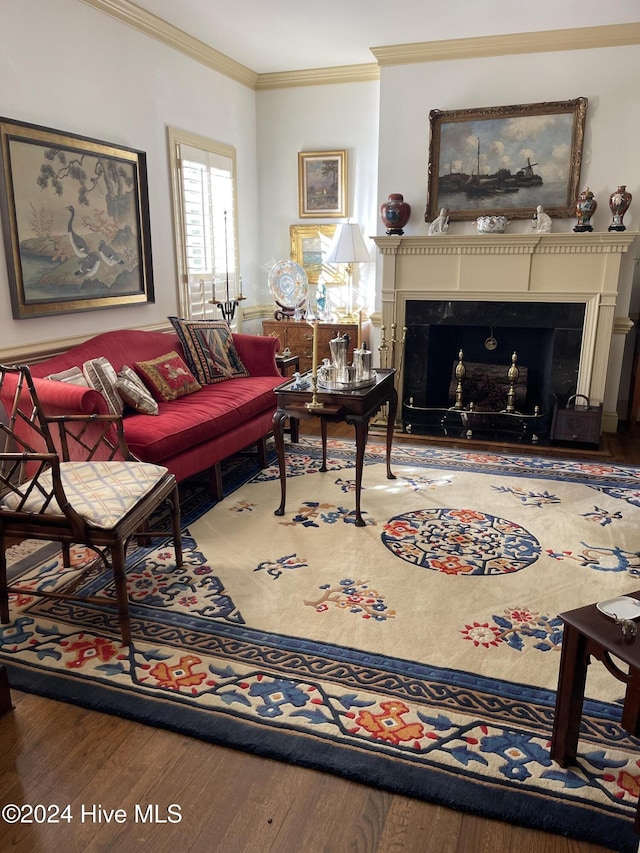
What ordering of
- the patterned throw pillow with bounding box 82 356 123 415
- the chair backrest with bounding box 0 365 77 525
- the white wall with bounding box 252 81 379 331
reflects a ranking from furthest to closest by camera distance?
the white wall with bounding box 252 81 379 331, the patterned throw pillow with bounding box 82 356 123 415, the chair backrest with bounding box 0 365 77 525

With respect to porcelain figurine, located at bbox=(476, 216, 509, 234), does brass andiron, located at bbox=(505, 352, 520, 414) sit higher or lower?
lower

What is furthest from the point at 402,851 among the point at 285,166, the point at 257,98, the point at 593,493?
the point at 257,98

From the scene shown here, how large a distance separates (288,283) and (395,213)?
1.42 meters

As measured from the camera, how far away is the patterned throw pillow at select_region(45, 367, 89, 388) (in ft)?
10.6

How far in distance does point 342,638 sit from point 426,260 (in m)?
3.54

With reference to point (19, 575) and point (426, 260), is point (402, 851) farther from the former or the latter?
point (426, 260)

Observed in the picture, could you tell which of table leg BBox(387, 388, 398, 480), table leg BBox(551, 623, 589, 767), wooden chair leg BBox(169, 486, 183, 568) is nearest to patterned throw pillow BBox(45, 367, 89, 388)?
wooden chair leg BBox(169, 486, 183, 568)

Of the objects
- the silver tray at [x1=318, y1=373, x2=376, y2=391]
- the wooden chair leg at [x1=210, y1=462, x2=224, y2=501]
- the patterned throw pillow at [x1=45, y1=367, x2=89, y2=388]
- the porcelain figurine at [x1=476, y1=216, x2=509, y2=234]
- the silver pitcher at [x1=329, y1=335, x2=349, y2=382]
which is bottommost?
the wooden chair leg at [x1=210, y1=462, x2=224, y2=501]

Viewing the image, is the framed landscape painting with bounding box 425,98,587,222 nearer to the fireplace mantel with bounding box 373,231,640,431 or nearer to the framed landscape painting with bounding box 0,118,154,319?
the fireplace mantel with bounding box 373,231,640,431

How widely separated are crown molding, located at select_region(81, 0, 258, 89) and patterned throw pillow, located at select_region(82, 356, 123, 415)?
225 centimetres

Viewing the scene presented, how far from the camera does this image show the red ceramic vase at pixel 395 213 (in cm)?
508

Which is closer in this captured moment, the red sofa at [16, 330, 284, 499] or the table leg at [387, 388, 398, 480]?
the red sofa at [16, 330, 284, 499]

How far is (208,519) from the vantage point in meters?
3.42

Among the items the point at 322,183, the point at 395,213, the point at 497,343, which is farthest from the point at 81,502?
the point at 322,183
